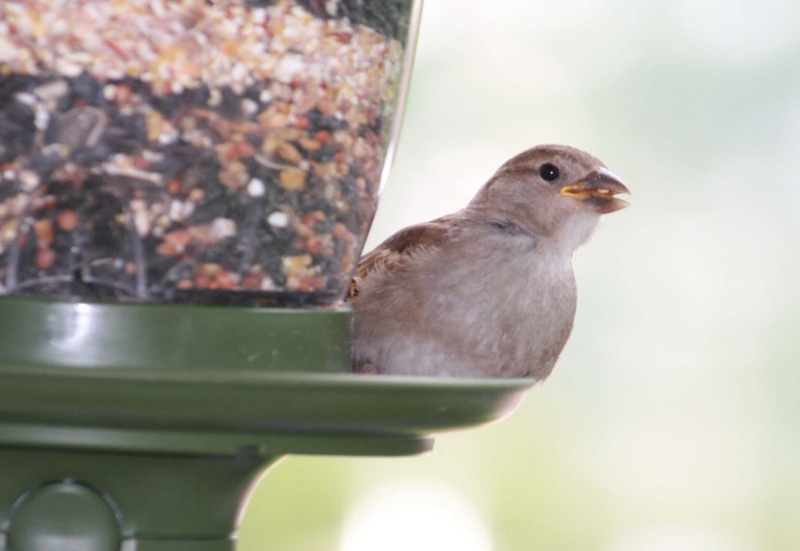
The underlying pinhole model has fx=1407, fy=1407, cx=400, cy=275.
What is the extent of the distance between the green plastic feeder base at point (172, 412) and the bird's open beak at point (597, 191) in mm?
1203

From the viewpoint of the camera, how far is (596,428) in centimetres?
402

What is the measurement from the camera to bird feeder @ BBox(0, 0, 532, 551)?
1.37 metres

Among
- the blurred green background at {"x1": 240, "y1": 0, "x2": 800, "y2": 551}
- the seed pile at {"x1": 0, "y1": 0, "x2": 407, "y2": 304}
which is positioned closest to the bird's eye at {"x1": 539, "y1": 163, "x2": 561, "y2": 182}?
the blurred green background at {"x1": 240, "y1": 0, "x2": 800, "y2": 551}

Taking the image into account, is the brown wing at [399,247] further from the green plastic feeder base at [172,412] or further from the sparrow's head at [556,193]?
the green plastic feeder base at [172,412]

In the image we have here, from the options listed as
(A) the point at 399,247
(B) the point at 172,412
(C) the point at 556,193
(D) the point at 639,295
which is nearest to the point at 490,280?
(A) the point at 399,247

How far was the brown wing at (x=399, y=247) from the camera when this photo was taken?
8.02 ft

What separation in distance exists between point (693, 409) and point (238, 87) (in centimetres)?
282

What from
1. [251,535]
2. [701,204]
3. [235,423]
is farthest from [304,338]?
[701,204]

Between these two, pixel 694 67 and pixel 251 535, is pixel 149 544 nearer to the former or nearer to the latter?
pixel 251 535

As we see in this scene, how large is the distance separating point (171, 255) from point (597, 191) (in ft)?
4.67

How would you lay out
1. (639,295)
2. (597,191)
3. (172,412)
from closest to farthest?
(172,412)
(597,191)
(639,295)

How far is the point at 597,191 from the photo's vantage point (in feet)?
9.08

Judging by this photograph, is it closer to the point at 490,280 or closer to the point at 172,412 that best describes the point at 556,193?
the point at 490,280

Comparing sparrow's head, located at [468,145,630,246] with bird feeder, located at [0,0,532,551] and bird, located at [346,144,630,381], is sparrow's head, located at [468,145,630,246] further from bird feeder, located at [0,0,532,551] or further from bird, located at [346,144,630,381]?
bird feeder, located at [0,0,532,551]
